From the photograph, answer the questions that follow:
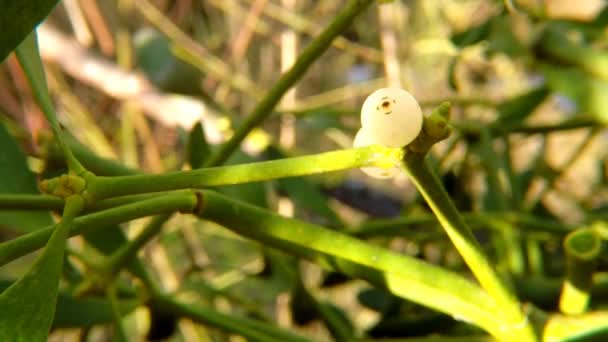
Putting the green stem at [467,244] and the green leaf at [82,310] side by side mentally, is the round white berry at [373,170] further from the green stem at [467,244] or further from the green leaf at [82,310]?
the green leaf at [82,310]

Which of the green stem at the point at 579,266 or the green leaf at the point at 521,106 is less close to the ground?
the green leaf at the point at 521,106

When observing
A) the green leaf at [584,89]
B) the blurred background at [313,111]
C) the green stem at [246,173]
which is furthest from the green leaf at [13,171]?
the green leaf at [584,89]

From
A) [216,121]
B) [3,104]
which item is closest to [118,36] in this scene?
[3,104]

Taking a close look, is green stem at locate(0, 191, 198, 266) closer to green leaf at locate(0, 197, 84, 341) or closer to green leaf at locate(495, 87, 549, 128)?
green leaf at locate(0, 197, 84, 341)

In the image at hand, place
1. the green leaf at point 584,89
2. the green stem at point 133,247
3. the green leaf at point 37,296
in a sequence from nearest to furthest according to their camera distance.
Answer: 1. the green leaf at point 37,296
2. the green stem at point 133,247
3. the green leaf at point 584,89

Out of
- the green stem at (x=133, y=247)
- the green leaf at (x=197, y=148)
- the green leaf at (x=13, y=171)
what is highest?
the green leaf at (x=197, y=148)

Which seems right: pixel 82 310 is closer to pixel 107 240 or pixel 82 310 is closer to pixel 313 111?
pixel 107 240

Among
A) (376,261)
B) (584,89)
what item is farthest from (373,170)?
(584,89)
